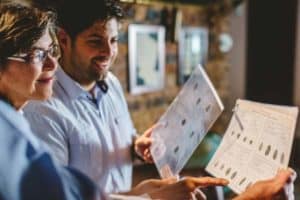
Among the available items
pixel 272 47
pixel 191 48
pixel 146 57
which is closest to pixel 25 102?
pixel 146 57

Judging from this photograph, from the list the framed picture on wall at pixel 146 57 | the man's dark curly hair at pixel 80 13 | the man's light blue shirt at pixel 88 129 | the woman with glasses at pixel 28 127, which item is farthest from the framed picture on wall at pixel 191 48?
the woman with glasses at pixel 28 127

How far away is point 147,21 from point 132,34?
8.8 inches

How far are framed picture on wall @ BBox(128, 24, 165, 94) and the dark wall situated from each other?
108 centimetres

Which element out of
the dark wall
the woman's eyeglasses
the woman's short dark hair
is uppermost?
the woman's short dark hair

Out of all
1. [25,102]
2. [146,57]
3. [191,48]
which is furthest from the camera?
[191,48]

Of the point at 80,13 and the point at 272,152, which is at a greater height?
the point at 80,13

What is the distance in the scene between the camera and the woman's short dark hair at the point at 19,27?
0.61m

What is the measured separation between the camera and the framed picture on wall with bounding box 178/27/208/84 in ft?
8.52

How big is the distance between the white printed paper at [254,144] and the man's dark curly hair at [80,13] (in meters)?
0.29

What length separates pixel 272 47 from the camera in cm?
340

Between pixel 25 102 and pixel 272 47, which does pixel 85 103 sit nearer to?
pixel 25 102

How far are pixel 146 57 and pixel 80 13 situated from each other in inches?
60.0

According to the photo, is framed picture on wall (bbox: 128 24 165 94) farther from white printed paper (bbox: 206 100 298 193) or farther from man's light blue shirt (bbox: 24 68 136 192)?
white printed paper (bbox: 206 100 298 193)

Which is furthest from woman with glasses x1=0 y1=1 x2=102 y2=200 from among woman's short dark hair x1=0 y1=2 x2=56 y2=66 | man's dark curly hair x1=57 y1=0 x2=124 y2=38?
man's dark curly hair x1=57 y1=0 x2=124 y2=38
